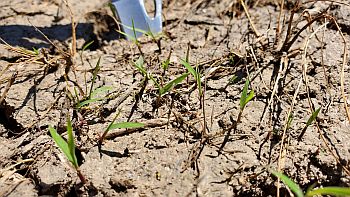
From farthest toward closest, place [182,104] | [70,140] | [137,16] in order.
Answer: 1. [137,16]
2. [182,104]
3. [70,140]

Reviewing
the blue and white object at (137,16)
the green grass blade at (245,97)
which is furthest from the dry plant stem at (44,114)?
the green grass blade at (245,97)

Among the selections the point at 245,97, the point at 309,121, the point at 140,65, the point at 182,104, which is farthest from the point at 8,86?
the point at 309,121

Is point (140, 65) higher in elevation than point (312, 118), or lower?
higher

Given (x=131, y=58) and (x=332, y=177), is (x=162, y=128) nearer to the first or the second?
(x=131, y=58)

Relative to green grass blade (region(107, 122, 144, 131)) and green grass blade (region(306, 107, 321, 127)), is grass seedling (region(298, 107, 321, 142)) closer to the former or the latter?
green grass blade (region(306, 107, 321, 127))

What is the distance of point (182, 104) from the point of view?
1.34 metres

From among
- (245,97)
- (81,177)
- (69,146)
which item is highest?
(245,97)

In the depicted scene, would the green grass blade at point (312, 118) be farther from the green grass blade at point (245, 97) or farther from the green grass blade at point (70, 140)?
the green grass blade at point (70, 140)

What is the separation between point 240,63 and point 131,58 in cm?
41

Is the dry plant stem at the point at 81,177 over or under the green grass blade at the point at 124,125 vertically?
under

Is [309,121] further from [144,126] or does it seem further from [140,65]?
Answer: [140,65]

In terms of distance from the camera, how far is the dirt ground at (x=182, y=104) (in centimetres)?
116

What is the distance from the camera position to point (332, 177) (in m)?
1.16

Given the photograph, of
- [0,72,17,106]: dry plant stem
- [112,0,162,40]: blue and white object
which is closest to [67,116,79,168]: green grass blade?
[0,72,17,106]: dry plant stem
